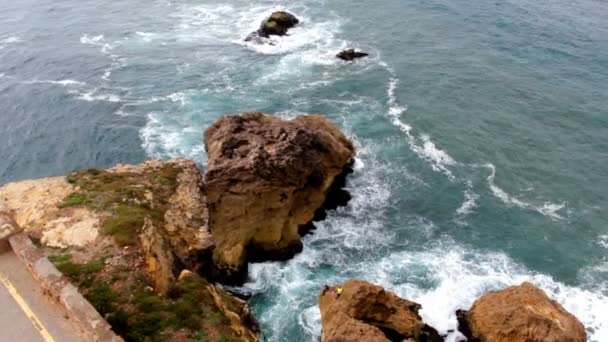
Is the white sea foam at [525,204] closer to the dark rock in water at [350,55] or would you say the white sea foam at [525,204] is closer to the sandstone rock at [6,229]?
the dark rock in water at [350,55]

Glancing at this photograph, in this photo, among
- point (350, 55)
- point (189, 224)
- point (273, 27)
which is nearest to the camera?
point (189, 224)

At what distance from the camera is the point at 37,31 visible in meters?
90.9

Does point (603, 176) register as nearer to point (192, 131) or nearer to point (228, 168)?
point (228, 168)

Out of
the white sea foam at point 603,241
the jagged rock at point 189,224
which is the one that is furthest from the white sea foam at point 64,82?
the white sea foam at point 603,241

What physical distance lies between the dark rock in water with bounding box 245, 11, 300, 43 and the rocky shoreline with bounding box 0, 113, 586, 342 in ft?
115

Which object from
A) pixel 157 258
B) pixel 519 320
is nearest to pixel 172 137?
pixel 157 258

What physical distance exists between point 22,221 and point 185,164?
13876 mm

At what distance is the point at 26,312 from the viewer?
21.5 meters

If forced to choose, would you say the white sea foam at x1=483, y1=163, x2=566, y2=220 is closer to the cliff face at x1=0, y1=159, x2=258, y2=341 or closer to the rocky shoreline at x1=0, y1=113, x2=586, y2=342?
the rocky shoreline at x1=0, y1=113, x2=586, y2=342

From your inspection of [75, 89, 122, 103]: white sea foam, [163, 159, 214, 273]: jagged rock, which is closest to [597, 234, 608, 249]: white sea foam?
[163, 159, 214, 273]: jagged rock

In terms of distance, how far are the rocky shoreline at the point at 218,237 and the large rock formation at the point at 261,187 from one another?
91 mm

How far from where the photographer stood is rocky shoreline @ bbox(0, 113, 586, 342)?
25984 millimetres

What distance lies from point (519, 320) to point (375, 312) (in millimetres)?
9376

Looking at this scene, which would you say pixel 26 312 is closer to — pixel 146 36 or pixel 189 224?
pixel 189 224
